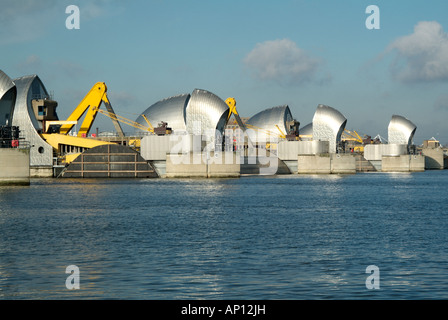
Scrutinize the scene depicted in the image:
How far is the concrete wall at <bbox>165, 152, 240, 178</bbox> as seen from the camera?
9194 cm

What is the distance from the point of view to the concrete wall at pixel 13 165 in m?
68.5

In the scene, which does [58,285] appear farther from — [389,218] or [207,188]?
[207,188]

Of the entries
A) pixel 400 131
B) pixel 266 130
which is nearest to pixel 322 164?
pixel 266 130

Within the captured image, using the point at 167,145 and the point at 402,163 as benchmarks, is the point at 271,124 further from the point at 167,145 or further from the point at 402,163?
the point at 167,145

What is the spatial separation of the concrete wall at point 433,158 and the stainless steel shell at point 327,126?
160 feet

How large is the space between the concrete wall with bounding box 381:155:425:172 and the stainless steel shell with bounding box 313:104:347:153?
1879cm

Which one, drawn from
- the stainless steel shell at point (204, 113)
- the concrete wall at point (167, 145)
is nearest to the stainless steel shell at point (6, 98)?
the concrete wall at point (167, 145)

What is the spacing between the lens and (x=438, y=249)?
85.0 feet

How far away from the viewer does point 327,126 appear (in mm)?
135750

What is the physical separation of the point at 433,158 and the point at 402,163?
105 feet

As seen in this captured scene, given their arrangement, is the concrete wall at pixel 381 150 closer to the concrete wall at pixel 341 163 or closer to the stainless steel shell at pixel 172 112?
the concrete wall at pixel 341 163

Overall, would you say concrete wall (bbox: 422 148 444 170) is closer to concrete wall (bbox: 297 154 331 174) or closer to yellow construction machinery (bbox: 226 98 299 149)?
yellow construction machinery (bbox: 226 98 299 149)

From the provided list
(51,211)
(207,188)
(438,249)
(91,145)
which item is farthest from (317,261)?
(91,145)

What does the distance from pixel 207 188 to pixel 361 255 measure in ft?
159
